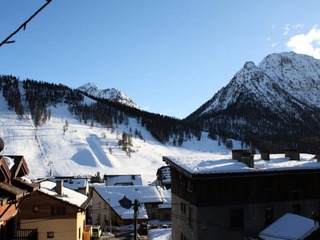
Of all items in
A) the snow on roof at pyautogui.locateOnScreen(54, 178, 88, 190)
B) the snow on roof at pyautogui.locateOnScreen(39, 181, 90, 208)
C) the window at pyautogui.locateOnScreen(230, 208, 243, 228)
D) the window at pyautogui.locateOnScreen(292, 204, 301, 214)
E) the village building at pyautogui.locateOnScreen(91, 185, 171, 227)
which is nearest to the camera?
the window at pyautogui.locateOnScreen(230, 208, 243, 228)

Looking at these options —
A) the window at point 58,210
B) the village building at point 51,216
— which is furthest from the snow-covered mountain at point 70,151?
the window at point 58,210

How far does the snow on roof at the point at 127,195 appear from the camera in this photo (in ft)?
209

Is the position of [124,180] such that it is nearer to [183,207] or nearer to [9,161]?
[183,207]

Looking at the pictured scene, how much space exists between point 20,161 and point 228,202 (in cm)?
1617

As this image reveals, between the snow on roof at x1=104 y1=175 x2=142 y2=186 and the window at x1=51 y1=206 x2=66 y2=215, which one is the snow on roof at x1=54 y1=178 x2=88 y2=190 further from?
the window at x1=51 y1=206 x2=66 y2=215


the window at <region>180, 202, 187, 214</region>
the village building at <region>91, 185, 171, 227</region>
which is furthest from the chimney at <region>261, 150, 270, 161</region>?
the village building at <region>91, 185, 171, 227</region>

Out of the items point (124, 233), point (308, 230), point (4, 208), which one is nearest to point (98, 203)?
point (124, 233)

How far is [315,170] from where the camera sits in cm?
3022

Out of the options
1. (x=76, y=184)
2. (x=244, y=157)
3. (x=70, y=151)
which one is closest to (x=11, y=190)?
(x=244, y=157)

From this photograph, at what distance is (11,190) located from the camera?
14883mm

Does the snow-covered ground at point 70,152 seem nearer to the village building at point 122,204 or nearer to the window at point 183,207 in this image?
the village building at point 122,204

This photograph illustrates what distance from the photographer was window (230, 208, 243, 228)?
28.3m

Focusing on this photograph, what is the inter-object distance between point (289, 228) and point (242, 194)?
4.16 m

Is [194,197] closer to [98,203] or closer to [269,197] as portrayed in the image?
[269,197]
